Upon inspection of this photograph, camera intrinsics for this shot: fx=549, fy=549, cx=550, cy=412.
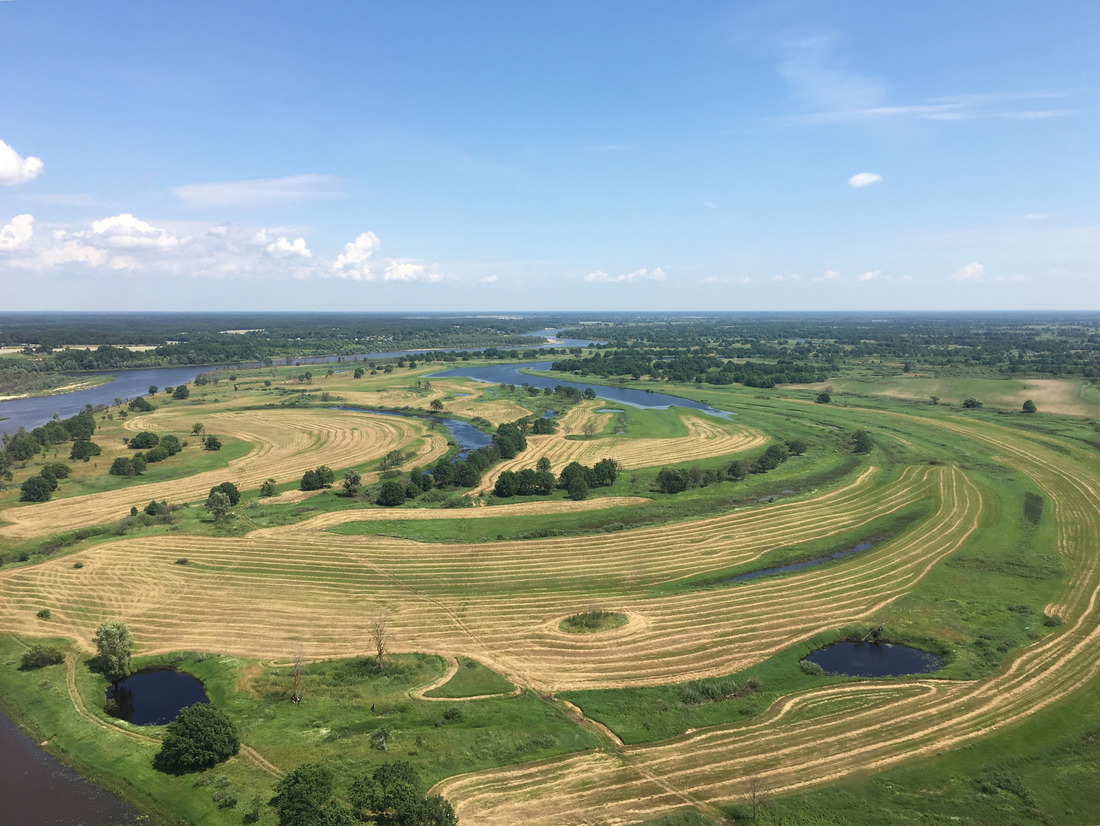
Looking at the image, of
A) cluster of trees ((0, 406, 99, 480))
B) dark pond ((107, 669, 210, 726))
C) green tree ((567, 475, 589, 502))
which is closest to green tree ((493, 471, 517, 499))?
green tree ((567, 475, 589, 502))

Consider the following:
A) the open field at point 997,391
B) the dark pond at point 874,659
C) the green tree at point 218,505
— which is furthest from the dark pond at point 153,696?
the open field at point 997,391

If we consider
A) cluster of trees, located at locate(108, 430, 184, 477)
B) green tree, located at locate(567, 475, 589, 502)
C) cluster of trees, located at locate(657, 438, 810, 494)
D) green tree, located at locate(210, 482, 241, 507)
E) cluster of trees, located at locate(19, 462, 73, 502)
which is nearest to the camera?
green tree, located at locate(210, 482, 241, 507)

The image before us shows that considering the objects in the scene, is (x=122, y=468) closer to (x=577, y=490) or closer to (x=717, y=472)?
(x=577, y=490)

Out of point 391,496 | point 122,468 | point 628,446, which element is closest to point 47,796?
point 391,496

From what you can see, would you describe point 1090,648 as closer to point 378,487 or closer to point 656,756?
point 656,756

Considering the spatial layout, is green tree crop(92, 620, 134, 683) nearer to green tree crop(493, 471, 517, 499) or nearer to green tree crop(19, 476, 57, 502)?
green tree crop(493, 471, 517, 499)

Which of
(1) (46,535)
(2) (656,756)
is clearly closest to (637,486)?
(2) (656,756)
